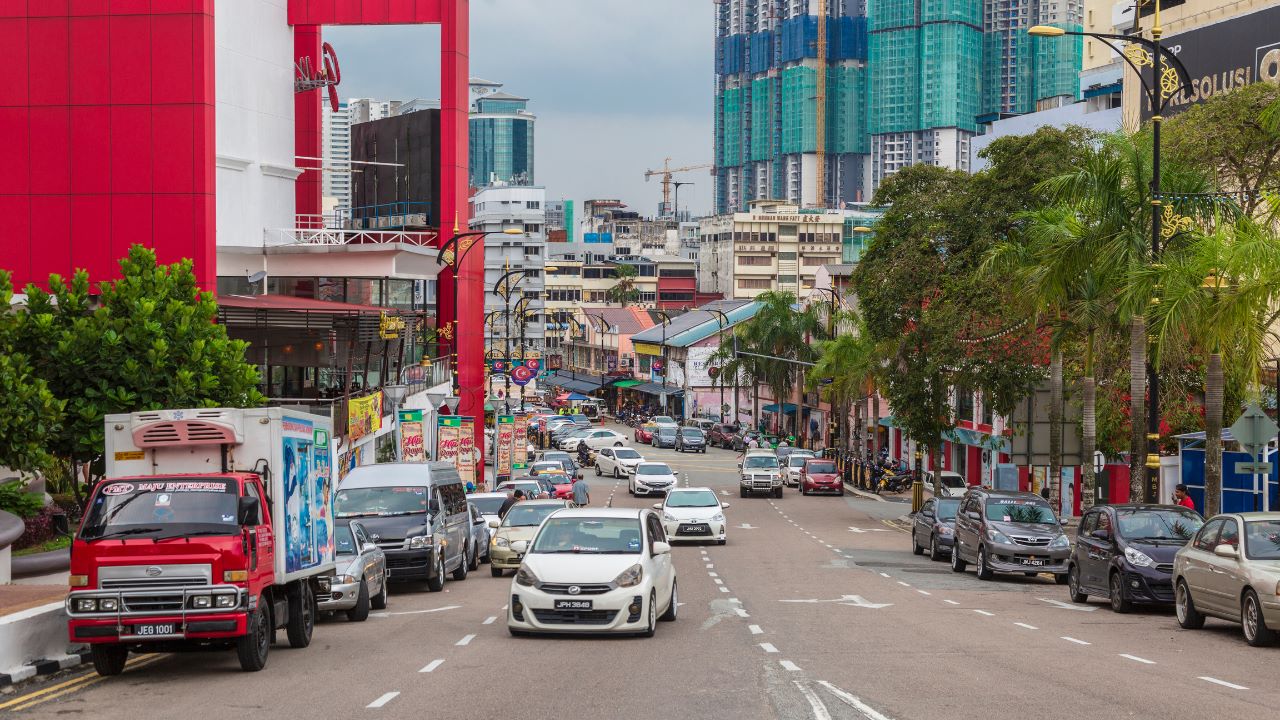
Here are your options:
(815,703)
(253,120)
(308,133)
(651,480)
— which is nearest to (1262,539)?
(815,703)

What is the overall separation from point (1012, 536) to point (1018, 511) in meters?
0.97

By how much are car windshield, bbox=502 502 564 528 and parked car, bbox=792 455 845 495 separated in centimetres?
3490

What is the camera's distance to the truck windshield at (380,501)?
25797 mm

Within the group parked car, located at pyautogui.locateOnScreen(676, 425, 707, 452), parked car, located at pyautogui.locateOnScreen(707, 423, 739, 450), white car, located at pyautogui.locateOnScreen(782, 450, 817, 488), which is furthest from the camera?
parked car, located at pyautogui.locateOnScreen(707, 423, 739, 450)

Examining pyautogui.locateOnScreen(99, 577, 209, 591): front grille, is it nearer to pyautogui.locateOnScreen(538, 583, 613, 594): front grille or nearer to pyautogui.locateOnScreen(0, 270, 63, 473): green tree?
pyautogui.locateOnScreen(538, 583, 613, 594): front grille

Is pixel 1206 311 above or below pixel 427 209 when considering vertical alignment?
below

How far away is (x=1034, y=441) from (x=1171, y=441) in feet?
37.1

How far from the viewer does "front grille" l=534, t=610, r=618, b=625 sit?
56.9 ft

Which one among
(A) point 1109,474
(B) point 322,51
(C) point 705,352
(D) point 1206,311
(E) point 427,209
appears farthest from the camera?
(C) point 705,352

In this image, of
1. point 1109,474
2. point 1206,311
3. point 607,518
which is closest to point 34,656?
point 607,518

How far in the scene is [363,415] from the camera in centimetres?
4278

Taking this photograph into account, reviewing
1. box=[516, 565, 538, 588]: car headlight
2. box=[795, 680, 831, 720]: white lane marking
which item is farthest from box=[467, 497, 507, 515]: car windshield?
box=[795, 680, 831, 720]: white lane marking

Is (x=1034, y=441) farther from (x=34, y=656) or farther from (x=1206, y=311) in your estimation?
(x=34, y=656)

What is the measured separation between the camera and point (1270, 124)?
97.8 ft
